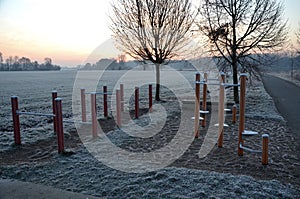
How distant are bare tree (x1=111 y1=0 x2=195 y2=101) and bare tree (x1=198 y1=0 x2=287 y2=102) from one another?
1.24 meters

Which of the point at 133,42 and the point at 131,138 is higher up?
the point at 133,42

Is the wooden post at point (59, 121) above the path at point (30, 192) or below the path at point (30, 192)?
above

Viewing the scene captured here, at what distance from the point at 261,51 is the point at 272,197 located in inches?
447

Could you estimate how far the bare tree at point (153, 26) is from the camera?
13977 millimetres

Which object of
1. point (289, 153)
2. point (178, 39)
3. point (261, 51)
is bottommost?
point (289, 153)

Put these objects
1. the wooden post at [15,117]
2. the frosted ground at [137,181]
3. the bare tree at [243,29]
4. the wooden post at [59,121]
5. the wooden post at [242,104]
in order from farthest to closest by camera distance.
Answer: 1. the bare tree at [243,29]
2. the wooden post at [15,117]
3. the wooden post at [59,121]
4. the wooden post at [242,104]
5. the frosted ground at [137,181]

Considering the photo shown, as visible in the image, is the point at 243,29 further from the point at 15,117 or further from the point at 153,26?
the point at 15,117

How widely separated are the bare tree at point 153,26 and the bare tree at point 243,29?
1.24m

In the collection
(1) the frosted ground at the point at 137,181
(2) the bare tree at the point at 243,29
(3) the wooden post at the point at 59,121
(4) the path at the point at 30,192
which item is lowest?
(4) the path at the point at 30,192

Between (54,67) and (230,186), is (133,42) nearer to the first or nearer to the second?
(230,186)

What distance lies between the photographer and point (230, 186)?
380cm

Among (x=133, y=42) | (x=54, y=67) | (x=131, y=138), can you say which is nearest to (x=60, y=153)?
(x=131, y=138)

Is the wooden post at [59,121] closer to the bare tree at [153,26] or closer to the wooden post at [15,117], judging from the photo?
→ the wooden post at [15,117]

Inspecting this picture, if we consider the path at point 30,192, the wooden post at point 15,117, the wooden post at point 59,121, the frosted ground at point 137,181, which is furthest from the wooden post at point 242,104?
the wooden post at point 15,117
